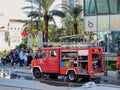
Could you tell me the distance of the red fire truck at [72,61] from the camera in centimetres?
2277

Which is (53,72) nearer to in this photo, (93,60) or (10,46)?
(93,60)

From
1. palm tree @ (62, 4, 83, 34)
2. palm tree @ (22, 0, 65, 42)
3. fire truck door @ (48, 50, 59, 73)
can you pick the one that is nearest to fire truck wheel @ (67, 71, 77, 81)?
fire truck door @ (48, 50, 59, 73)

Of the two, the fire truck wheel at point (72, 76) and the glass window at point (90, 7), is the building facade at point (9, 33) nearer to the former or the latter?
the glass window at point (90, 7)

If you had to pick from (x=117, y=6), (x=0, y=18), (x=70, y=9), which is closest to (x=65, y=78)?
(x=117, y=6)

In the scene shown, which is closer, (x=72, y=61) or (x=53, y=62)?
(x=72, y=61)

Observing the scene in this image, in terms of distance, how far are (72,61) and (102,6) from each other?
60.5ft

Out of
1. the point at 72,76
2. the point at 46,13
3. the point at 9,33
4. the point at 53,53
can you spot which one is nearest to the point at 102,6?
the point at 46,13

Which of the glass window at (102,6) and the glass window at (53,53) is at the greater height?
the glass window at (102,6)

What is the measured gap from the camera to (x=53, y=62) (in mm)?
24203

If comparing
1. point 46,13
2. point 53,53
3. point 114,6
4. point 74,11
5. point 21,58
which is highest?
point 74,11

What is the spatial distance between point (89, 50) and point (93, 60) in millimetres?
736

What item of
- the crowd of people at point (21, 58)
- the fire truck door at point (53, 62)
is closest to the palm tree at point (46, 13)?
the crowd of people at point (21, 58)

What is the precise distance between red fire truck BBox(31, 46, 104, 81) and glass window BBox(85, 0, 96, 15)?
56.7ft

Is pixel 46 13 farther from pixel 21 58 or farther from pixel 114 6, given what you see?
pixel 21 58
